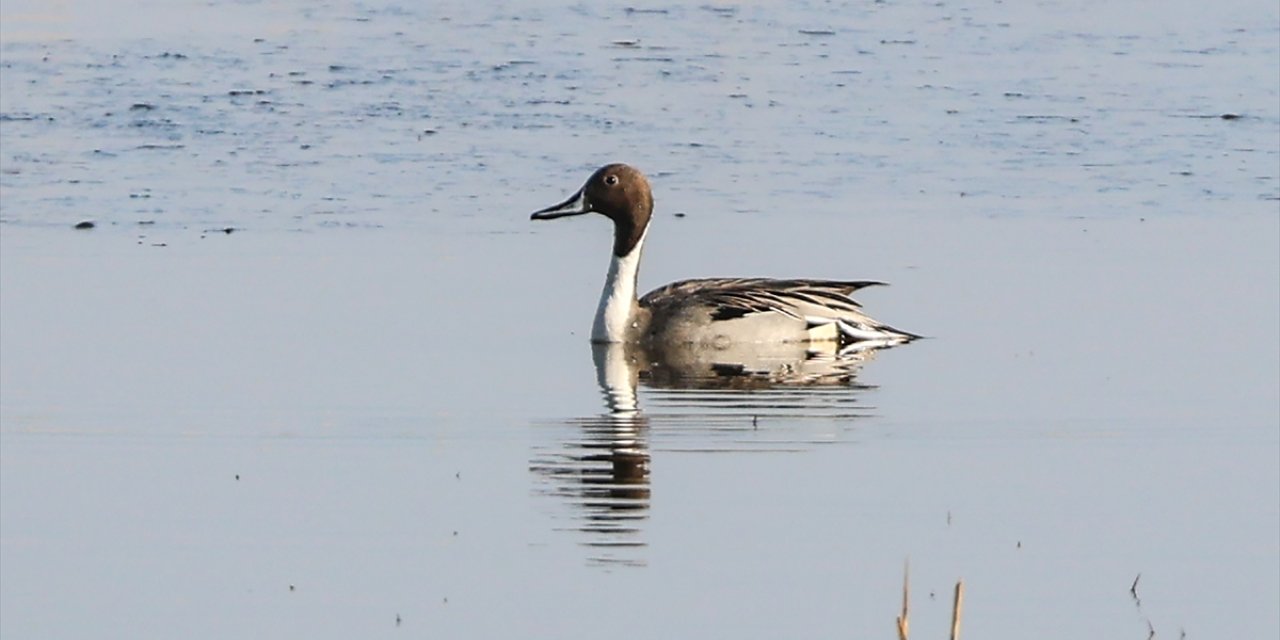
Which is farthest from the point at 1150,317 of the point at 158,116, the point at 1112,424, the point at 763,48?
the point at 763,48

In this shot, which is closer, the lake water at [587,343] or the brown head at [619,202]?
the lake water at [587,343]

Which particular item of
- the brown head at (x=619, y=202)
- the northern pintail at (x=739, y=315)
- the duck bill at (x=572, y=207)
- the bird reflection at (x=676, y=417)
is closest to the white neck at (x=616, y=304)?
the northern pintail at (x=739, y=315)

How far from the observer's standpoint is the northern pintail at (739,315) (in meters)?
12.8

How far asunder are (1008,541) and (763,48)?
49.1 feet

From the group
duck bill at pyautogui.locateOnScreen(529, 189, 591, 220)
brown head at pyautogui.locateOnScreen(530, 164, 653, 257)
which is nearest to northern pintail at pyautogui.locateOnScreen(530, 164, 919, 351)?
brown head at pyautogui.locateOnScreen(530, 164, 653, 257)

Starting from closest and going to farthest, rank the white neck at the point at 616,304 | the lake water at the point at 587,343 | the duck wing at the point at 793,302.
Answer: the lake water at the point at 587,343, the duck wing at the point at 793,302, the white neck at the point at 616,304

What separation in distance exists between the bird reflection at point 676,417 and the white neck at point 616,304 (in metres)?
0.11

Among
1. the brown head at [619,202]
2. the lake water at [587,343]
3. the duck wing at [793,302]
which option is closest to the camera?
the lake water at [587,343]

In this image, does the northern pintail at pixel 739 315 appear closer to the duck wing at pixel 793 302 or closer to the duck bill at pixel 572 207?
the duck wing at pixel 793 302

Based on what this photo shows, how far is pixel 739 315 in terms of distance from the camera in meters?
12.8

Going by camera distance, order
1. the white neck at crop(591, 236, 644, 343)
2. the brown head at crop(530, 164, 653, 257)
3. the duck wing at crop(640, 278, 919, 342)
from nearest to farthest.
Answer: the duck wing at crop(640, 278, 919, 342) → the white neck at crop(591, 236, 644, 343) → the brown head at crop(530, 164, 653, 257)

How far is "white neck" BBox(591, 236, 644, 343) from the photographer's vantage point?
12891mm

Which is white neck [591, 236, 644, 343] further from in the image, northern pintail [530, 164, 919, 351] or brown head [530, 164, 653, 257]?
brown head [530, 164, 653, 257]

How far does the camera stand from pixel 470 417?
404 inches
